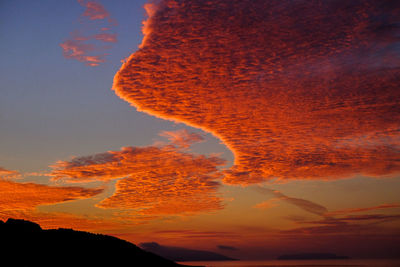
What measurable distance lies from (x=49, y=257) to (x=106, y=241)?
16.8 metres

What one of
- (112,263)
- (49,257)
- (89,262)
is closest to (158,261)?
(112,263)

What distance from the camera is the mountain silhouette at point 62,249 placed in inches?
2257

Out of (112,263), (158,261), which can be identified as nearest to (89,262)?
(112,263)

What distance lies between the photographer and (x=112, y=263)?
6662 centimetres

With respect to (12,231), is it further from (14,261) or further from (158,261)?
(158,261)

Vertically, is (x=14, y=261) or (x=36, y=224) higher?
(x=36, y=224)

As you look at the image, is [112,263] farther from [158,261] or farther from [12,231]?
[12,231]

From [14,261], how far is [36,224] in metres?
15.3

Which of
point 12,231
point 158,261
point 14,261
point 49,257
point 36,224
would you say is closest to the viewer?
point 14,261

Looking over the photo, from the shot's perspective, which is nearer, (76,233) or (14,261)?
(14,261)

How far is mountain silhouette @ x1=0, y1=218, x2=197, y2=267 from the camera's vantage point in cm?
5733

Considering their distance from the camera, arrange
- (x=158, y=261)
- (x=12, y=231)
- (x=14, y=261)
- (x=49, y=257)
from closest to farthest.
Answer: (x=14, y=261), (x=49, y=257), (x=12, y=231), (x=158, y=261)

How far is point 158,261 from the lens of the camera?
73.9m

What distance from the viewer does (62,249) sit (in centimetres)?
6444
